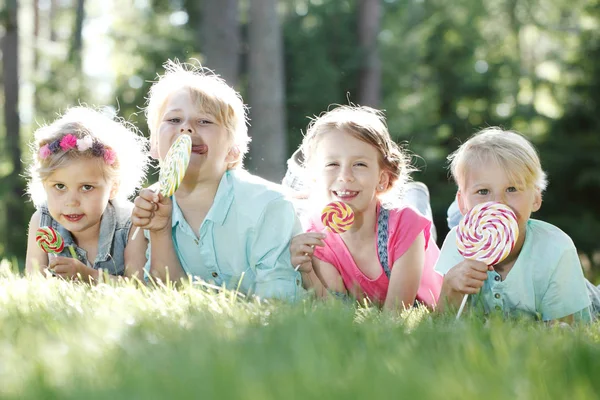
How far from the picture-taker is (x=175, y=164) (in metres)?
3.78

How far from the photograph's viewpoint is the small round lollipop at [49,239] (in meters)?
4.32

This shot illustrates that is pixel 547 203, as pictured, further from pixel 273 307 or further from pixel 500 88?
pixel 273 307

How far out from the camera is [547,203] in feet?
45.9

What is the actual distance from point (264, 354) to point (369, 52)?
13.2 m

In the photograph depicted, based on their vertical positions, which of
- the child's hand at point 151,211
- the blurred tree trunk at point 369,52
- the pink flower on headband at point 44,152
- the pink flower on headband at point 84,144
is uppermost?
the blurred tree trunk at point 369,52

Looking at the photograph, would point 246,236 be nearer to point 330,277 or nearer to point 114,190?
point 330,277

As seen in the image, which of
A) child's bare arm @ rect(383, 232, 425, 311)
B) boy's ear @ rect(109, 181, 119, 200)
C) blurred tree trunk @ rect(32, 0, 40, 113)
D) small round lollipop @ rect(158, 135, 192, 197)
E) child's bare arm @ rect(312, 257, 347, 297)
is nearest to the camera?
small round lollipop @ rect(158, 135, 192, 197)

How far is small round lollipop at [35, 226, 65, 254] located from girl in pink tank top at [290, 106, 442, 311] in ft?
4.93

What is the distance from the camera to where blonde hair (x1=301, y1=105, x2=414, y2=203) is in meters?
4.22

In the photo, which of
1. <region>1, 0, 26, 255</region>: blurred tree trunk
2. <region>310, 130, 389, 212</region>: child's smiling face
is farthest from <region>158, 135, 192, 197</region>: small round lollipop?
<region>1, 0, 26, 255</region>: blurred tree trunk

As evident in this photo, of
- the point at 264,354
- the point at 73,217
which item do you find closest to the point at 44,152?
the point at 73,217

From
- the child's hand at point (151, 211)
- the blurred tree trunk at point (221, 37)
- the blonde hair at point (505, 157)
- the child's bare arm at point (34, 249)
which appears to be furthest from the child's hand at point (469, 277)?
the blurred tree trunk at point (221, 37)

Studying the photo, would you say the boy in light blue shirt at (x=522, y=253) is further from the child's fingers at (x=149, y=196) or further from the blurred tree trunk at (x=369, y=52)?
the blurred tree trunk at (x=369, y=52)

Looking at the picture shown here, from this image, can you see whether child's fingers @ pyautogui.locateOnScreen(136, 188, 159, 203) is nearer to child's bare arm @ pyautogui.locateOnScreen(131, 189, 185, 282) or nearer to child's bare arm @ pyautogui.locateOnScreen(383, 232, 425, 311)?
child's bare arm @ pyautogui.locateOnScreen(131, 189, 185, 282)
